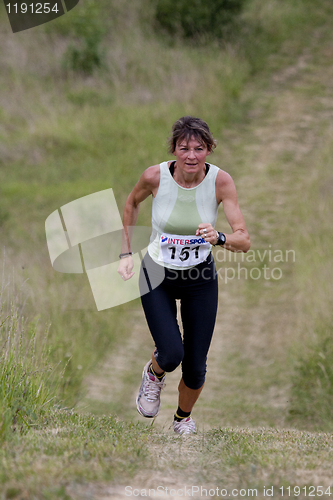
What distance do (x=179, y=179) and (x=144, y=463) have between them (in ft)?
6.38

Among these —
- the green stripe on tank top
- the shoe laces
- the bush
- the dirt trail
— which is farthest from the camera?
the bush

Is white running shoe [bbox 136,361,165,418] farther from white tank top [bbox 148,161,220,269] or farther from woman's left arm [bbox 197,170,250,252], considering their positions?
woman's left arm [bbox 197,170,250,252]

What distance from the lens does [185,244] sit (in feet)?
12.9

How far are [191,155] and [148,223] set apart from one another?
19.4 feet

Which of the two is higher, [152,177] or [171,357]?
[152,177]

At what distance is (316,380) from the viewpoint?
6.23 m

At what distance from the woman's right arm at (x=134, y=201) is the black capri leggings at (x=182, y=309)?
169 millimetres

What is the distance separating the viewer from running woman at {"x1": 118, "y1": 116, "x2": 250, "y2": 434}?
380cm

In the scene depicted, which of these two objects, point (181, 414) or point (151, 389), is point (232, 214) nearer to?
point (151, 389)

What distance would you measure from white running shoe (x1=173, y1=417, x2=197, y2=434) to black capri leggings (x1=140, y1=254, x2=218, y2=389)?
59 cm

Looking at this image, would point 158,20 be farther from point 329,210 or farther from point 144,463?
point 144,463

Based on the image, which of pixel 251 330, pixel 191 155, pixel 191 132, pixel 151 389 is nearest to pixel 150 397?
pixel 151 389

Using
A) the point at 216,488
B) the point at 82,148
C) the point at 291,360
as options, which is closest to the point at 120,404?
the point at 291,360

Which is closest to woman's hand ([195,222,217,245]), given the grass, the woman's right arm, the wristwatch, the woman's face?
the wristwatch
